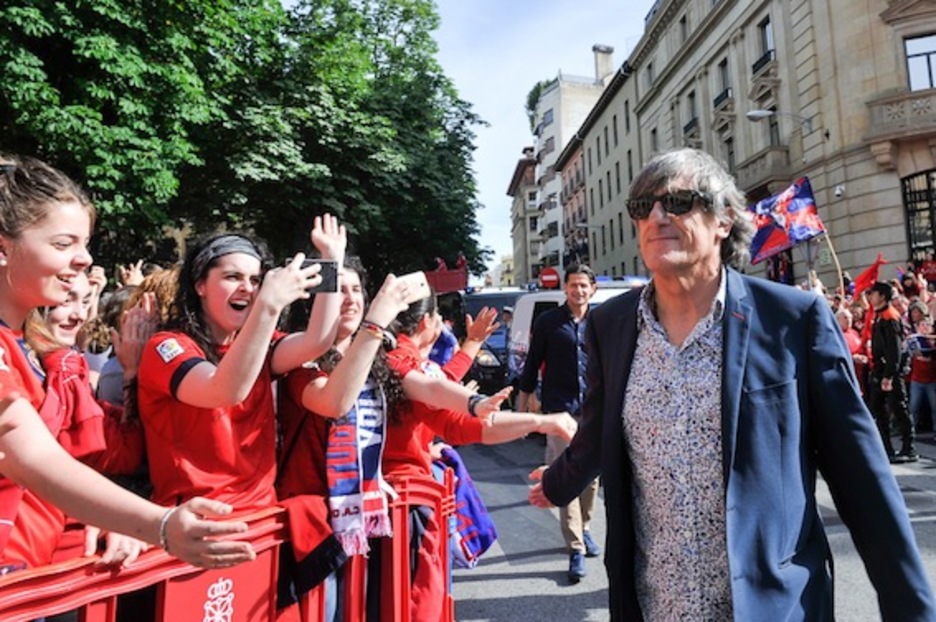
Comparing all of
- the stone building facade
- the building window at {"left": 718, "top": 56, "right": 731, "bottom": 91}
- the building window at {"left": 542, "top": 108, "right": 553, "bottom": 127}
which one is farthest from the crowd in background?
the building window at {"left": 542, "top": 108, "right": 553, "bottom": 127}

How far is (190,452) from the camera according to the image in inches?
81.7

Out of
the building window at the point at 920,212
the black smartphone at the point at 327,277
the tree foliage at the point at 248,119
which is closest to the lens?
the black smartphone at the point at 327,277

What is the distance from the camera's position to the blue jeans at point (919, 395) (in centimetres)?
900

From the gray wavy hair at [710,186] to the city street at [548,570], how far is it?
279cm

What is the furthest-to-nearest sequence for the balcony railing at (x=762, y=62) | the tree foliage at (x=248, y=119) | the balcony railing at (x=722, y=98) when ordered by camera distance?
the balcony railing at (x=722, y=98) → the balcony railing at (x=762, y=62) → the tree foliage at (x=248, y=119)

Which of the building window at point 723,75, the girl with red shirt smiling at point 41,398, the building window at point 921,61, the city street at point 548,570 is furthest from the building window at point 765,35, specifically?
the girl with red shirt smiling at point 41,398

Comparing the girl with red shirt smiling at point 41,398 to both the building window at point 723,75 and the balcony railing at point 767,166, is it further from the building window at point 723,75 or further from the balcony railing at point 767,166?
the building window at point 723,75

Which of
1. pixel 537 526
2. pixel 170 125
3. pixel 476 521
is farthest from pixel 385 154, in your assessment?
pixel 476 521

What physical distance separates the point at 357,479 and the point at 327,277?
2.42 ft

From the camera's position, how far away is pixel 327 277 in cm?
218

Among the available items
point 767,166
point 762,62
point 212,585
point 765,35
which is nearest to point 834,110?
point 767,166

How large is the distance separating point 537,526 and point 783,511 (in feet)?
14.4

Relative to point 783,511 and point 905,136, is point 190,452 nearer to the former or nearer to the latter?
point 783,511

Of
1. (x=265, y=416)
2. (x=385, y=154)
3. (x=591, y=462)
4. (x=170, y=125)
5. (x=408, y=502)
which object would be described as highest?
(x=385, y=154)
